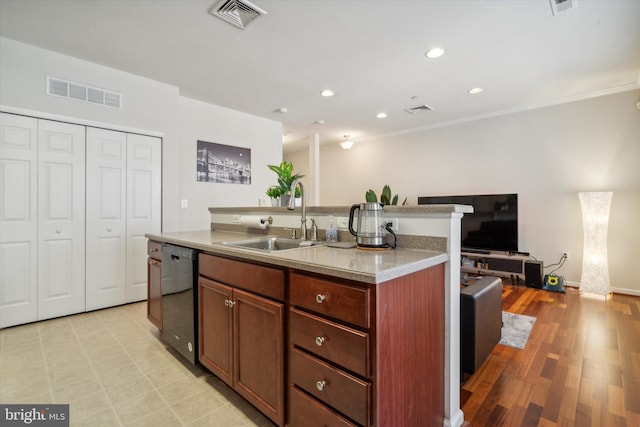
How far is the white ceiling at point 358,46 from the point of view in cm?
229

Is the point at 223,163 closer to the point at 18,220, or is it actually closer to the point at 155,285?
the point at 18,220

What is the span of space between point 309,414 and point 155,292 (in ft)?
5.80

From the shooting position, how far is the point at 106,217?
322cm

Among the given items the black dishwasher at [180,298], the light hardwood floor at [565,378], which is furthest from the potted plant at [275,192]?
the light hardwood floor at [565,378]

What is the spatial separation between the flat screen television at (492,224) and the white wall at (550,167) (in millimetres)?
322

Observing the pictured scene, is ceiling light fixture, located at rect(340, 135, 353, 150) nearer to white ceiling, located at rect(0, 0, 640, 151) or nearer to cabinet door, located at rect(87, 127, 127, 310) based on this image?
white ceiling, located at rect(0, 0, 640, 151)

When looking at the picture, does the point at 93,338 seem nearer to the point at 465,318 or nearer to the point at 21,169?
A: the point at 21,169

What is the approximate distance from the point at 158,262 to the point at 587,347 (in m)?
3.48

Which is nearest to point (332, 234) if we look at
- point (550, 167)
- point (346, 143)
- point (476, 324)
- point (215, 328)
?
point (215, 328)

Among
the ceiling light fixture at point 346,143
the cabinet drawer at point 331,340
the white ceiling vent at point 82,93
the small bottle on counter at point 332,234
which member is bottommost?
the cabinet drawer at point 331,340

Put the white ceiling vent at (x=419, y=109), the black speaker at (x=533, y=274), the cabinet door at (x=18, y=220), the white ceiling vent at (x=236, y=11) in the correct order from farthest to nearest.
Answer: the white ceiling vent at (x=419, y=109), the black speaker at (x=533, y=274), the cabinet door at (x=18, y=220), the white ceiling vent at (x=236, y=11)

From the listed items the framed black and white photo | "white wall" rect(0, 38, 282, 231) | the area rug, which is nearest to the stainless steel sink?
the area rug

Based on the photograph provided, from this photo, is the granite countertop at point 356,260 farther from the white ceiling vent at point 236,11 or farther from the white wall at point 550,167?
the white wall at point 550,167

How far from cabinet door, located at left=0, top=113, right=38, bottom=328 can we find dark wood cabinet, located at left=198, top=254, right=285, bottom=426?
2.26 meters
